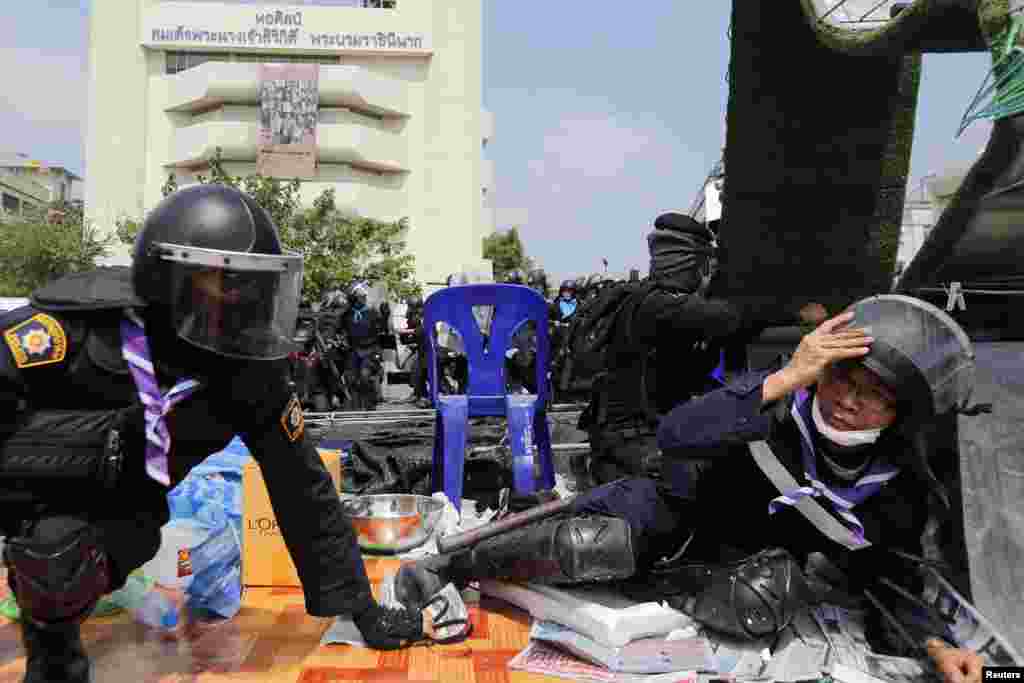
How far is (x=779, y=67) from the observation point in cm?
393

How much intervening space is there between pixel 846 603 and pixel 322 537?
5.53 feet

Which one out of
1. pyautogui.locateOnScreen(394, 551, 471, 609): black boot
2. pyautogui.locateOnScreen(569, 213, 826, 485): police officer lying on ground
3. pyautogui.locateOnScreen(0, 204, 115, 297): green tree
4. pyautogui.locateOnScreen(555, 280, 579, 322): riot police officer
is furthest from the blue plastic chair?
pyautogui.locateOnScreen(0, 204, 115, 297): green tree

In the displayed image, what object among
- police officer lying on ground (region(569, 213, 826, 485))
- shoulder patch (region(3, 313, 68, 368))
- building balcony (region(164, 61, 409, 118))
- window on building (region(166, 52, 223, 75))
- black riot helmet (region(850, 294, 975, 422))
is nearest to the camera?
shoulder patch (region(3, 313, 68, 368))

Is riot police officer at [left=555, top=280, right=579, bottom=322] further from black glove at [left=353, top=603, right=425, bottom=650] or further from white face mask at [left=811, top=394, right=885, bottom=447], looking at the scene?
white face mask at [left=811, top=394, right=885, bottom=447]

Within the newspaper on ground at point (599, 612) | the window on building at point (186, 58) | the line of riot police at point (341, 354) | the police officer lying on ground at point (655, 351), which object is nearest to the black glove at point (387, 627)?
the newspaper on ground at point (599, 612)

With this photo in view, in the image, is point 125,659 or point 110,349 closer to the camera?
point 110,349

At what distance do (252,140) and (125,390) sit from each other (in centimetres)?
3953

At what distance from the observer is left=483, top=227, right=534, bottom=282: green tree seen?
149ft

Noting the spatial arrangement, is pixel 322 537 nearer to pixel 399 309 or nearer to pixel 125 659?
pixel 125 659

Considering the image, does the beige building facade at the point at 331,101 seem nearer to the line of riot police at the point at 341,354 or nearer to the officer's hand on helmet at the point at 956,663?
the line of riot police at the point at 341,354

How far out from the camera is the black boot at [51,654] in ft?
6.22

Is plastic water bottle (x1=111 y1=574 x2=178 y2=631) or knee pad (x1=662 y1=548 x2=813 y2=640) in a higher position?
knee pad (x1=662 y1=548 x2=813 y2=640)

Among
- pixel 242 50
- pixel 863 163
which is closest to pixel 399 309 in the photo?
pixel 863 163

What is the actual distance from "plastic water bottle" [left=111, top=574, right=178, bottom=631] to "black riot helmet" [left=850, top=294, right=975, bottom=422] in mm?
2216
